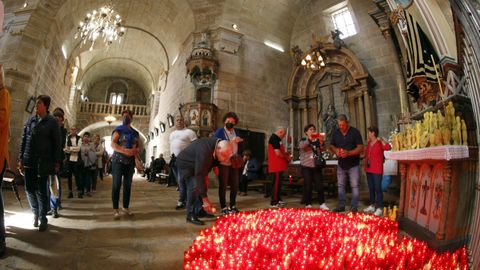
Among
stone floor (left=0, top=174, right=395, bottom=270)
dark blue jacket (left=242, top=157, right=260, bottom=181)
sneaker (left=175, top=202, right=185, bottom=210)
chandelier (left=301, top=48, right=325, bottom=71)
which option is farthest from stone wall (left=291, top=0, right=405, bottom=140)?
stone floor (left=0, top=174, right=395, bottom=270)

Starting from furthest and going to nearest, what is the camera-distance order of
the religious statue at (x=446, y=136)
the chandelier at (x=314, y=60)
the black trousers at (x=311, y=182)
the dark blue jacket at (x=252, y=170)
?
the chandelier at (x=314, y=60), the dark blue jacket at (x=252, y=170), the black trousers at (x=311, y=182), the religious statue at (x=446, y=136)

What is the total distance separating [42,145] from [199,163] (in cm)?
172

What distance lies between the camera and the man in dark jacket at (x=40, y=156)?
105 inches

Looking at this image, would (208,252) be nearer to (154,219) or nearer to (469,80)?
(154,219)

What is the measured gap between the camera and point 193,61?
9.80m

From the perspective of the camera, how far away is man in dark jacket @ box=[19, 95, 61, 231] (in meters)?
2.67

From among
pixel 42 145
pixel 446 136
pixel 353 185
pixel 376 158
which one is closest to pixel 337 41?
pixel 376 158

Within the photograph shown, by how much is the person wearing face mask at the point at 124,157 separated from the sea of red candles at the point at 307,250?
5.28 feet

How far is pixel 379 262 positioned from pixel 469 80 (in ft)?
7.21

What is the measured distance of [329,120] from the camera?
999 centimetres

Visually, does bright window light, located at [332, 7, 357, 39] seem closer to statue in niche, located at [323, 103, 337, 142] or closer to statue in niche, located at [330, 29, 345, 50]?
statue in niche, located at [330, 29, 345, 50]

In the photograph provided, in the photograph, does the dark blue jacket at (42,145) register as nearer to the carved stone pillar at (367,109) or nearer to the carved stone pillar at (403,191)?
the carved stone pillar at (403,191)

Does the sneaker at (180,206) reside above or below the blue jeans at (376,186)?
below

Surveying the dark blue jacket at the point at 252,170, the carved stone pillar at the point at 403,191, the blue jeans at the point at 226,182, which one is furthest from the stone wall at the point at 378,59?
the blue jeans at the point at 226,182
